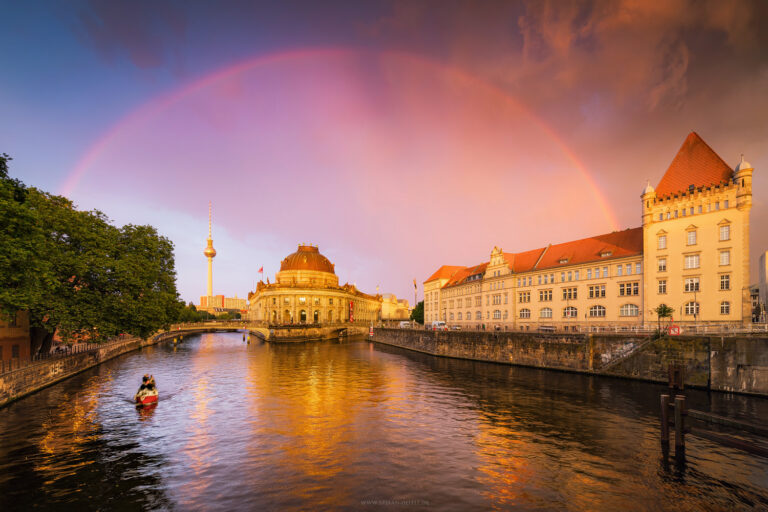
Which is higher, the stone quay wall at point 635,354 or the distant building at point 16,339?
the distant building at point 16,339

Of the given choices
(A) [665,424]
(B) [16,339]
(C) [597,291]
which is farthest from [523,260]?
(B) [16,339]

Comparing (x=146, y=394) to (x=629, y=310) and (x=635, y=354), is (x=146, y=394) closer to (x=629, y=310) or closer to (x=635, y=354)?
(x=635, y=354)

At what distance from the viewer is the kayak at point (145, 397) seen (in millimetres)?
29031

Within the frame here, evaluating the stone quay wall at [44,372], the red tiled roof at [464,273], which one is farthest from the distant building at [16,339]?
the red tiled roof at [464,273]

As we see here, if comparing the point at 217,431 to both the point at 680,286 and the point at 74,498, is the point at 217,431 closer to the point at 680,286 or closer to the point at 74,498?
the point at 74,498

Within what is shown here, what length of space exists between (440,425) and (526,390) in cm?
1495

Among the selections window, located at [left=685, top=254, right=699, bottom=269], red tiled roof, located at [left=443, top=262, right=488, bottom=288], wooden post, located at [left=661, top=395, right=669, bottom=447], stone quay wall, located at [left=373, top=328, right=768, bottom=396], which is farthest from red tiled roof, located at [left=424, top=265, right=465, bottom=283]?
wooden post, located at [left=661, top=395, right=669, bottom=447]

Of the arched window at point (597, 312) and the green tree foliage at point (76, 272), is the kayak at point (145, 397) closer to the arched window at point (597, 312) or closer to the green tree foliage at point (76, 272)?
the green tree foliage at point (76, 272)

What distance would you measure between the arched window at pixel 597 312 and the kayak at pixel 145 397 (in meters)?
59.2

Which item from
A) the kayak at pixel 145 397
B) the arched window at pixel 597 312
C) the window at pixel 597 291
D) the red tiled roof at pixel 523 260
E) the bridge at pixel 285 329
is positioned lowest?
the bridge at pixel 285 329

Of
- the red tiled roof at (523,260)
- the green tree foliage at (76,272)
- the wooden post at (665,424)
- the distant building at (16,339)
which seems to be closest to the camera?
the wooden post at (665,424)

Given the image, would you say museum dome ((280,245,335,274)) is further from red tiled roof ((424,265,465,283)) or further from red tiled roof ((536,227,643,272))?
red tiled roof ((536,227,643,272))

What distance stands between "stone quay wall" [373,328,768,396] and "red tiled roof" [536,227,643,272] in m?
19.1

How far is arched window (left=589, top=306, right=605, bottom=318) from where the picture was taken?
56.3 meters
